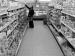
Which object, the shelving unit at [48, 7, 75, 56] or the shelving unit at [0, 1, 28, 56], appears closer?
the shelving unit at [0, 1, 28, 56]

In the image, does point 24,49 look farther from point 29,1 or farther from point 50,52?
point 29,1

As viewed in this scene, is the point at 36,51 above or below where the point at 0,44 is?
below

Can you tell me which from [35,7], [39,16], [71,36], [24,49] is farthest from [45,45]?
[35,7]

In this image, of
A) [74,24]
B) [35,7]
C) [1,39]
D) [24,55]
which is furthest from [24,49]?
[35,7]

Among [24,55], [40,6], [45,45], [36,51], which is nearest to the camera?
[24,55]

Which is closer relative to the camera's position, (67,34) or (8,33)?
(8,33)

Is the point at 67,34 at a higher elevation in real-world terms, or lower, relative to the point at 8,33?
lower

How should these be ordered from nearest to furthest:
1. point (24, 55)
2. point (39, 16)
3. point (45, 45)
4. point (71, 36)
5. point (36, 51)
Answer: point (71, 36)
point (24, 55)
point (36, 51)
point (45, 45)
point (39, 16)

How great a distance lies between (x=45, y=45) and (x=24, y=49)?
106cm

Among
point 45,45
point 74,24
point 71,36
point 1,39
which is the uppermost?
point 74,24

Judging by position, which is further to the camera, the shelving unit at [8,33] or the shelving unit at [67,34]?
the shelving unit at [67,34]

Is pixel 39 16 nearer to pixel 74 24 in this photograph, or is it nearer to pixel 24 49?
pixel 24 49

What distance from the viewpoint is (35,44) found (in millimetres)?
4984

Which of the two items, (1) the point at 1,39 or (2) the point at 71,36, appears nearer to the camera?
(1) the point at 1,39
